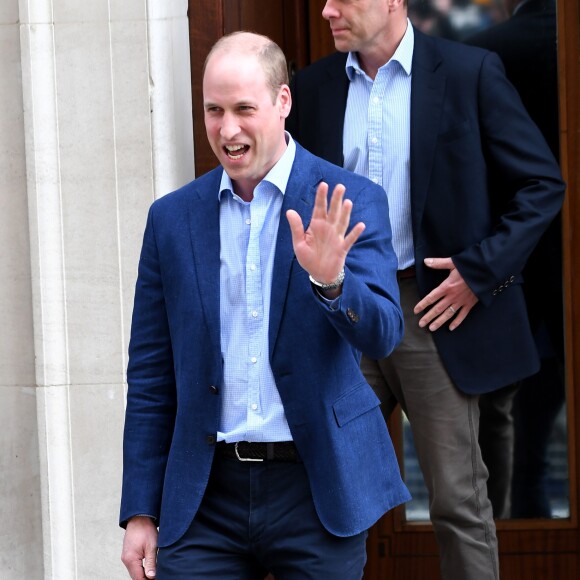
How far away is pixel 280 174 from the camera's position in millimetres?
3043

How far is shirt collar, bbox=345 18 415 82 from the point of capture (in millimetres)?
4266

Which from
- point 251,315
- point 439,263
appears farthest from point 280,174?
point 439,263

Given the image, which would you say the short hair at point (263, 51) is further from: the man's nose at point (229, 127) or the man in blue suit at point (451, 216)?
the man in blue suit at point (451, 216)

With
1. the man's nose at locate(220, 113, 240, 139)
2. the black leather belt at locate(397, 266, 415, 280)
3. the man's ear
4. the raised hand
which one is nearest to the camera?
the raised hand

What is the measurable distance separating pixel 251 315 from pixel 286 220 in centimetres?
23

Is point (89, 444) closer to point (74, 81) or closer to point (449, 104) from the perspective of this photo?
point (74, 81)

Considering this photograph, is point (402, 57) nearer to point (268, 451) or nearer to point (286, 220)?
point (286, 220)

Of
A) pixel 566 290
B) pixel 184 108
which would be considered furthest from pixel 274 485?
pixel 566 290

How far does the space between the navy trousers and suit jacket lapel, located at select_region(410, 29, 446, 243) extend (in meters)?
1.42

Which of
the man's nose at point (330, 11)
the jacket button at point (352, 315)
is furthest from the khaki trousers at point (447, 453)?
the jacket button at point (352, 315)

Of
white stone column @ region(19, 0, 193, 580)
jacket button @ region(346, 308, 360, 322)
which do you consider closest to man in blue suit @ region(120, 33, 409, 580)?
jacket button @ region(346, 308, 360, 322)

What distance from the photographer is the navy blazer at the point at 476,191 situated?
13.7 feet

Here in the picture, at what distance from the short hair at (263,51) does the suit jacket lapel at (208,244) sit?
283mm

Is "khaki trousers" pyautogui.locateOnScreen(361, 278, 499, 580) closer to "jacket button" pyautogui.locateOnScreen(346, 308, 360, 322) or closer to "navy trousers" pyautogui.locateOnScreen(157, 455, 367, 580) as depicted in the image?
"navy trousers" pyautogui.locateOnScreen(157, 455, 367, 580)
